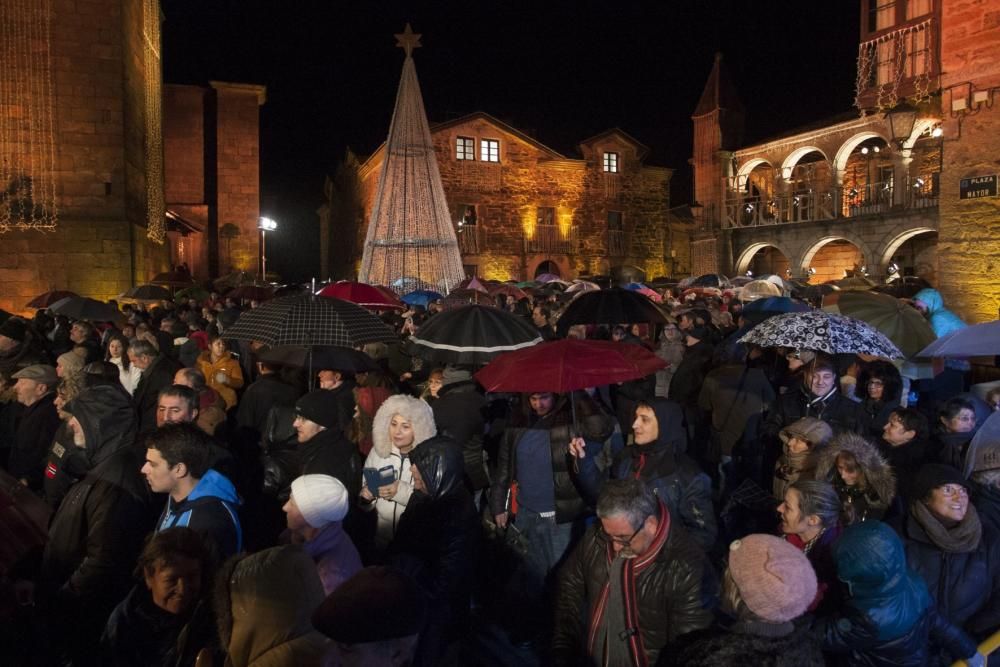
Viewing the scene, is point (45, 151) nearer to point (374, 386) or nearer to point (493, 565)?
point (374, 386)

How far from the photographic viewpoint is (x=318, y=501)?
2.91 m

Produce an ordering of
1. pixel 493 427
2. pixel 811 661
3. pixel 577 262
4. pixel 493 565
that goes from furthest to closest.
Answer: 1. pixel 577 262
2. pixel 493 427
3. pixel 493 565
4. pixel 811 661

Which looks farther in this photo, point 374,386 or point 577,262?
point 577,262

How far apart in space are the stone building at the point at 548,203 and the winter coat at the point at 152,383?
27.1 metres

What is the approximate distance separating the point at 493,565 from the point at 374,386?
1601mm

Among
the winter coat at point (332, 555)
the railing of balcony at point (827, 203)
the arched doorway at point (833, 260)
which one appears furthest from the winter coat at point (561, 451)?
the arched doorway at point (833, 260)

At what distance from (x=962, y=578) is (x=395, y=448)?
9.31 ft

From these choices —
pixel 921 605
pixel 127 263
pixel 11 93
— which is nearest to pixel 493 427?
pixel 921 605

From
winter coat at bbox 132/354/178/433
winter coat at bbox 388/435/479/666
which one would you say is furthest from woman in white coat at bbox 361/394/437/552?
winter coat at bbox 132/354/178/433

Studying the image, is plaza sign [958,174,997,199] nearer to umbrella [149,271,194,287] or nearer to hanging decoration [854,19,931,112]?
hanging decoration [854,19,931,112]

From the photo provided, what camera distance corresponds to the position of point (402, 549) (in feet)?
12.0

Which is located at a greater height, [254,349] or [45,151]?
[45,151]

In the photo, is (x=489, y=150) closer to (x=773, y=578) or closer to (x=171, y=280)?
(x=171, y=280)

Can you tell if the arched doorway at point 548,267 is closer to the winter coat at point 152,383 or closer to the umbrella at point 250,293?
the umbrella at point 250,293
